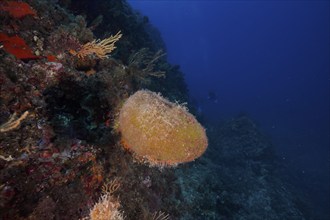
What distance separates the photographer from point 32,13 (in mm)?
3740

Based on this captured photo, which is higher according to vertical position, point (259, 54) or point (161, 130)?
point (161, 130)

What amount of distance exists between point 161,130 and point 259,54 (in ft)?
430

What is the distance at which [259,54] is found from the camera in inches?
4875

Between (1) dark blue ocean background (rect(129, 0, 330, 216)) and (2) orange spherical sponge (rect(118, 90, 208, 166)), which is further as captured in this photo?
(1) dark blue ocean background (rect(129, 0, 330, 216))

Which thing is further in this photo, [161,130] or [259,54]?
[259,54]

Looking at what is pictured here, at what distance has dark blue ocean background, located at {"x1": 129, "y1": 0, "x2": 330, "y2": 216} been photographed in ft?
171

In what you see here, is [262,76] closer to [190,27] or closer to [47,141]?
[190,27]

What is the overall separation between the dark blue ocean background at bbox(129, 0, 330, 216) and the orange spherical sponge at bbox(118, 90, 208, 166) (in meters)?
29.0

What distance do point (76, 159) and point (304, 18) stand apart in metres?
135

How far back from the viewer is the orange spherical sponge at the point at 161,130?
3.00 meters

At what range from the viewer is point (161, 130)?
298 centimetres

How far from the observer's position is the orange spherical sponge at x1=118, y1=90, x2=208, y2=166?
300 cm

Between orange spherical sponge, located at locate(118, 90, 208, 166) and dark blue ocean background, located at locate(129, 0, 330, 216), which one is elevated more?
orange spherical sponge, located at locate(118, 90, 208, 166)

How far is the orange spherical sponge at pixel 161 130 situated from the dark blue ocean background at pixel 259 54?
1143 inches
